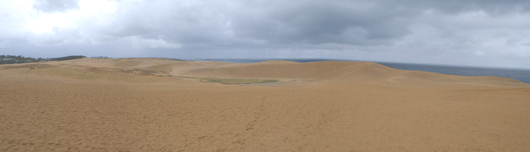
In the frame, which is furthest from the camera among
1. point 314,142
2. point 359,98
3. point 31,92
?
point 359,98

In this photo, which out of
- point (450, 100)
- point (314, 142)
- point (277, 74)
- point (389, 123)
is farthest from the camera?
point (277, 74)

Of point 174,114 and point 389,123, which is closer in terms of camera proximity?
point 389,123

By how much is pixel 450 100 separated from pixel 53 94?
20.4 m

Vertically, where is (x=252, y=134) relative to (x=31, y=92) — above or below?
below

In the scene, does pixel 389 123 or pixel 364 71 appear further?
pixel 364 71

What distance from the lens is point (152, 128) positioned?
8.13m

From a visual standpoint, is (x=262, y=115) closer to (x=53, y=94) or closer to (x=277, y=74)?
(x=53, y=94)

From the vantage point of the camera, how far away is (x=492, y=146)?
6676 mm

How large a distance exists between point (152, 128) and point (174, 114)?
6.61 ft

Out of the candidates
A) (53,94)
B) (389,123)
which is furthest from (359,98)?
(53,94)

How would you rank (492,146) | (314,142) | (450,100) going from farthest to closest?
(450,100), (314,142), (492,146)

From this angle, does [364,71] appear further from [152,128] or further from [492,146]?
[152,128]

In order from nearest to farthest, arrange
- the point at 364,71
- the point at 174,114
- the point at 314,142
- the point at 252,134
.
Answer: the point at 314,142, the point at 252,134, the point at 174,114, the point at 364,71

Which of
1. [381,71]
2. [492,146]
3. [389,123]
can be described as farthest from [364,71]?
[492,146]
